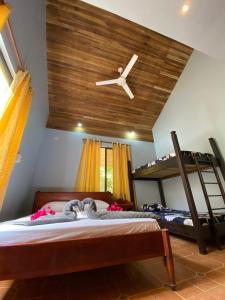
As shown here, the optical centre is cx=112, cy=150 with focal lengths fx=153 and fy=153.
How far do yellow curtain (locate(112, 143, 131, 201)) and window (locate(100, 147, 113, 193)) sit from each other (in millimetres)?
130

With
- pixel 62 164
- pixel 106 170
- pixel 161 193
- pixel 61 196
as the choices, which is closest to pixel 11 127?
pixel 61 196

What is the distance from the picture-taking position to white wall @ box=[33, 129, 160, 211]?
356 cm

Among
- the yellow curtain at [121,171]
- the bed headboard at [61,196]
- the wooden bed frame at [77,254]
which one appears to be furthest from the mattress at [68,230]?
the yellow curtain at [121,171]

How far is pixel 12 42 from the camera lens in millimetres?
1384

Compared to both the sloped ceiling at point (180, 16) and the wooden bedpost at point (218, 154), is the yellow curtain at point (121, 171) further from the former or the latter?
the sloped ceiling at point (180, 16)

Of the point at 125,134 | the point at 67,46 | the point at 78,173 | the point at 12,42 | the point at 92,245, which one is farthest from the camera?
the point at 125,134

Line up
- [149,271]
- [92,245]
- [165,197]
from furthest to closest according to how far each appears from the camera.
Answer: [165,197] → [149,271] → [92,245]

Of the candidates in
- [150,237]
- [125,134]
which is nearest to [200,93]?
[125,134]

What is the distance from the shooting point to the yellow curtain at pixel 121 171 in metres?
3.94

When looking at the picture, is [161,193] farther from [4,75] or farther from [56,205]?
[4,75]

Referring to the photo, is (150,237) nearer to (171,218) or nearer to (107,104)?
(171,218)

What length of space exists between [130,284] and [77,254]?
0.61 meters

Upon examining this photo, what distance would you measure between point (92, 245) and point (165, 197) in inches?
139

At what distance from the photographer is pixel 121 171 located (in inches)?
164
